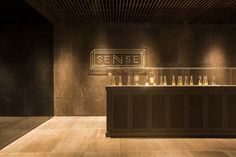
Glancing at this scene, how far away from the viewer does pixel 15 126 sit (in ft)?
26.7

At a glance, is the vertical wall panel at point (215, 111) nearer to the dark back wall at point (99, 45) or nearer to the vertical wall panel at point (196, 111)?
the vertical wall panel at point (196, 111)

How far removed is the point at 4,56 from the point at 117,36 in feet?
11.8

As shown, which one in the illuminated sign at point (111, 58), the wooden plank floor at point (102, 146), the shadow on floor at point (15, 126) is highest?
the illuminated sign at point (111, 58)

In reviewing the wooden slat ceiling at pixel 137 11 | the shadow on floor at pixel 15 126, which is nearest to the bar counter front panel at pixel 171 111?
the shadow on floor at pixel 15 126

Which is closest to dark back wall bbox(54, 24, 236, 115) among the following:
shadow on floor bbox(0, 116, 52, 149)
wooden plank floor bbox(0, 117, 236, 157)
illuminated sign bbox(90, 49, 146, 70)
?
illuminated sign bbox(90, 49, 146, 70)

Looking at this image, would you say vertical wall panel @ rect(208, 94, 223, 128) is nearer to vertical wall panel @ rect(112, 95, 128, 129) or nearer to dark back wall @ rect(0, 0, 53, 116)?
vertical wall panel @ rect(112, 95, 128, 129)

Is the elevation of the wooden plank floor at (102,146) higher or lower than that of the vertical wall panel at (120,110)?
lower

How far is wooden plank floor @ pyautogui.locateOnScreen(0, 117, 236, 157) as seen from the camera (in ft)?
16.6

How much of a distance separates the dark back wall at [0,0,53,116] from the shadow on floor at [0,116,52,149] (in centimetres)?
49

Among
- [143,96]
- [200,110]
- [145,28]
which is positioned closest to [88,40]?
[145,28]

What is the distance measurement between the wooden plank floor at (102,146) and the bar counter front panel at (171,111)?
0.24m

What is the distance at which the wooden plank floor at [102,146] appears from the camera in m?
5.06

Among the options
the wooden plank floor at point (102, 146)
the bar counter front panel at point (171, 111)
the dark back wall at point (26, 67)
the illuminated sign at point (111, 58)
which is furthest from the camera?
the dark back wall at point (26, 67)

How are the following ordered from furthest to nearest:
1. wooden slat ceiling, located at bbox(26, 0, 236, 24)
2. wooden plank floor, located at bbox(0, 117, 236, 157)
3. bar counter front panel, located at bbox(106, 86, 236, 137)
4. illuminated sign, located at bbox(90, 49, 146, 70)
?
illuminated sign, located at bbox(90, 49, 146, 70), wooden slat ceiling, located at bbox(26, 0, 236, 24), bar counter front panel, located at bbox(106, 86, 236, 137), wooden plank floor, located at bbox(0, 117, 236, 157)
